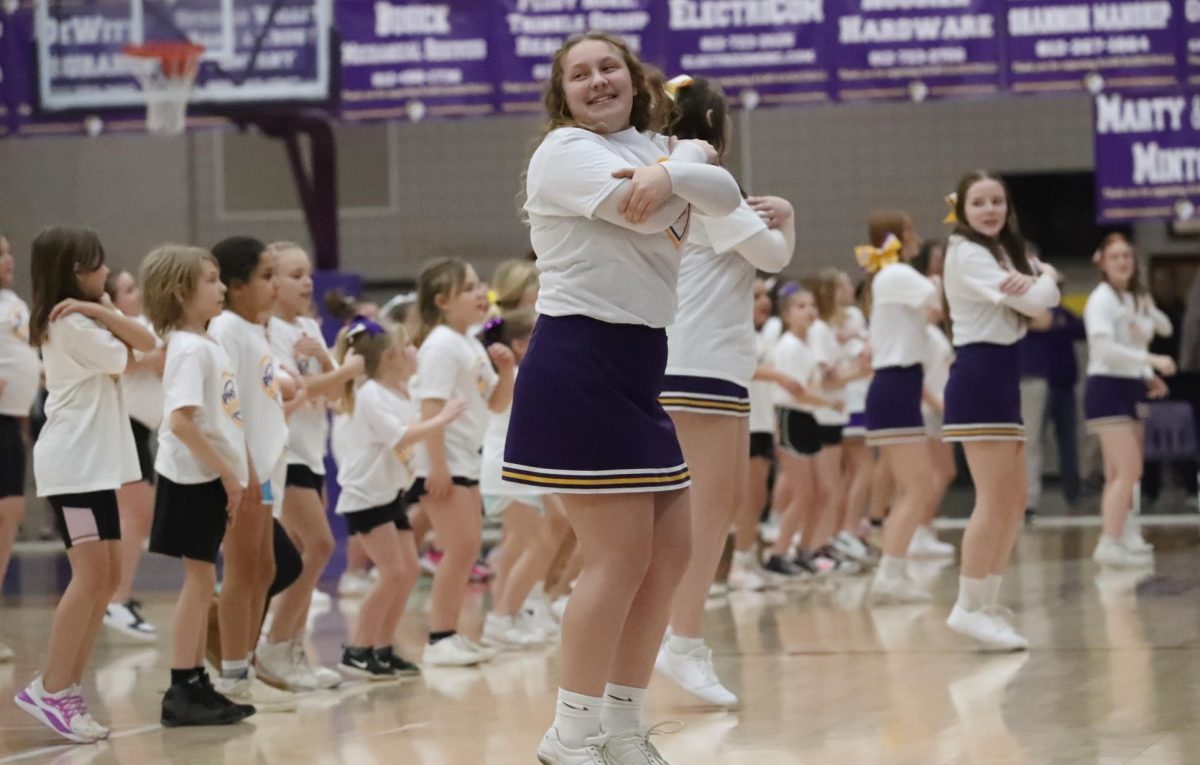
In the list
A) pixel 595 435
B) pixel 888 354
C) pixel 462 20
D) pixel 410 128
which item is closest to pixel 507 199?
pixel 410 128

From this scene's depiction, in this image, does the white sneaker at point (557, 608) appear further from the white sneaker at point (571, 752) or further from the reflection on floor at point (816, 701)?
the white sneaker at point (571, 752)

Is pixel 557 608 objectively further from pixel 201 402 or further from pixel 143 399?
pixel 201 402

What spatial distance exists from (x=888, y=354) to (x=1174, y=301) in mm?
5821

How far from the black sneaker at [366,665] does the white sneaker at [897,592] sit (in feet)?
8.56

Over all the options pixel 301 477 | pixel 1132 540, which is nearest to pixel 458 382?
pixel 301 477

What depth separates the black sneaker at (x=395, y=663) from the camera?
6.07m

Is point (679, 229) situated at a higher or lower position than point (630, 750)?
higher

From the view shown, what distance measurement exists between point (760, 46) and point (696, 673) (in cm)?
643

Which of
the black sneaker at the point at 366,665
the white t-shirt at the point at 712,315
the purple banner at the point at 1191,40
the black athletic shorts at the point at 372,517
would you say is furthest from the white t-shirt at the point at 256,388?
the purple banner at the point at 1191,40

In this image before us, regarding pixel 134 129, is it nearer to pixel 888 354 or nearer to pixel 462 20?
pixel 462 20

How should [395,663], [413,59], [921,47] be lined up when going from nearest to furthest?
[395,663], [921,47], [413,59]

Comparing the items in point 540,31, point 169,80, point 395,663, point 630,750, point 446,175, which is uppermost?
point 540,31

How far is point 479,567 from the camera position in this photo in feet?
30.7

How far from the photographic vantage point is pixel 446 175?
15.6m
